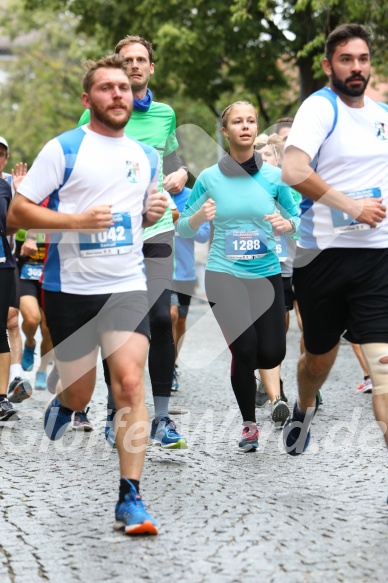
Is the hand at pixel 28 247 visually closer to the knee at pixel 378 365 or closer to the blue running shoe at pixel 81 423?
the blue running shoe at pixel 81 423

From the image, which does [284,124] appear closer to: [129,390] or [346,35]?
[346,35]

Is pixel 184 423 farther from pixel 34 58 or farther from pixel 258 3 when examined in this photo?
pixel 34 58

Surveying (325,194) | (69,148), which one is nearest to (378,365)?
(325,194)

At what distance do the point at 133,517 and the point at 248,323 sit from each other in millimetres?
2299

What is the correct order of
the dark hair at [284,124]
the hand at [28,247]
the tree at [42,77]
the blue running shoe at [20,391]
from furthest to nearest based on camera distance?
1. the tree at [42,77]
2. the dark hair at [284,124]
3. the hand at [28,247]
4. the blue running shoe at [20,391]

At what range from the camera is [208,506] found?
214 inches

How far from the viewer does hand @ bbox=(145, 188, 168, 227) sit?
5.34 m

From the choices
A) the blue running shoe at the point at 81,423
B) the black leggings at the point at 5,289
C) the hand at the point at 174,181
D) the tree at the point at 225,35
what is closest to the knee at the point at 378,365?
the hand at the point at 174,181

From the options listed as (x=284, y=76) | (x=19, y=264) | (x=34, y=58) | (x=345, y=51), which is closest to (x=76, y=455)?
(x=345, y=51)

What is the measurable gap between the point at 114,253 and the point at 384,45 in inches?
573

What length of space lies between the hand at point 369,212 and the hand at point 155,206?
34.7 inches

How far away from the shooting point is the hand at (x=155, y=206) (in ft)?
17.5

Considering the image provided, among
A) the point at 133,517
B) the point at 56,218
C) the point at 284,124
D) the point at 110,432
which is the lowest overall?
the point at 110,432

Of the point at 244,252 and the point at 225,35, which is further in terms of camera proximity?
the point at 225,35
